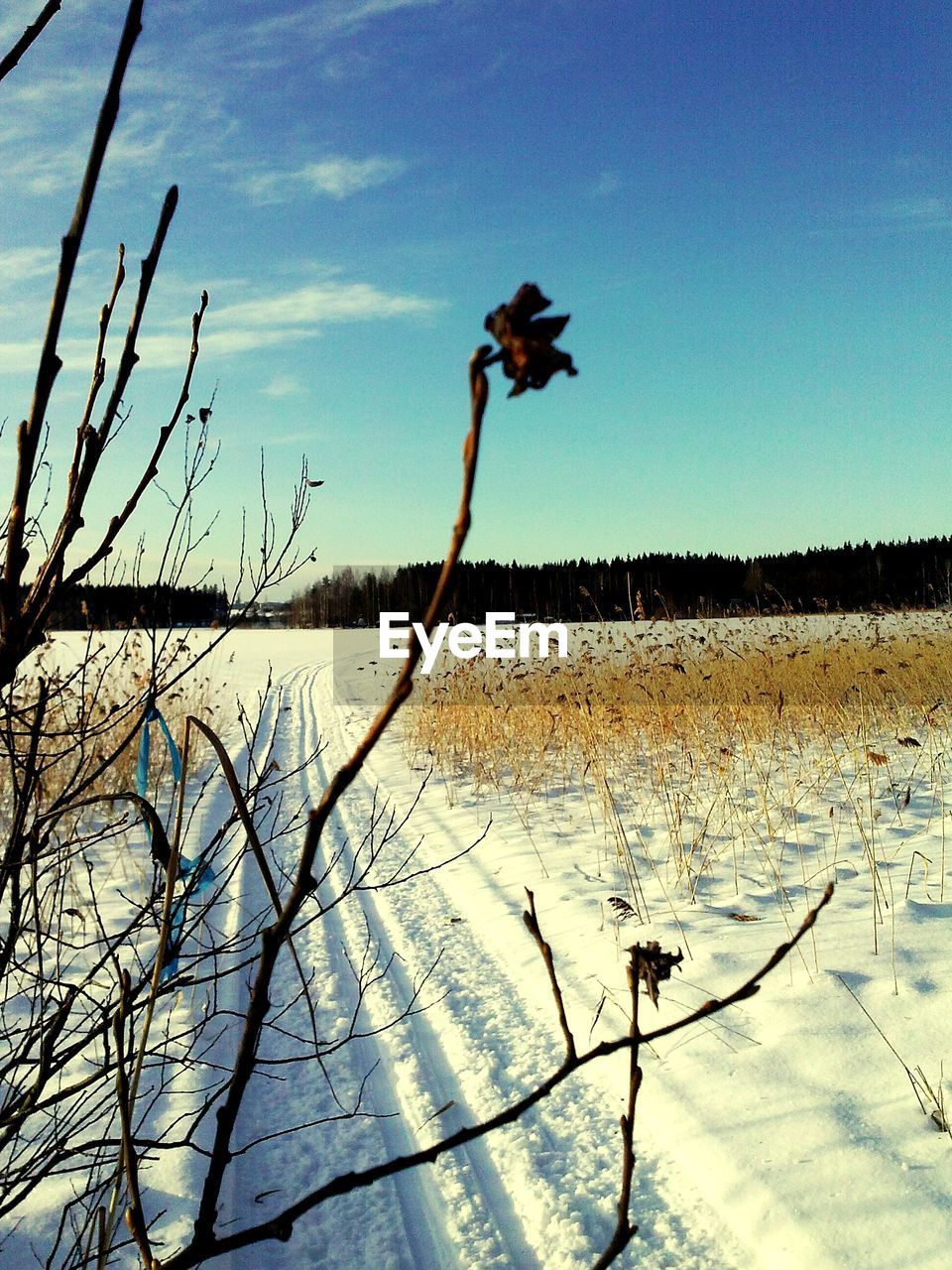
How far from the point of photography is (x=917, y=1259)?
1695 mm

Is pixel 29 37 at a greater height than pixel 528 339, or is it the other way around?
pixel 29 37

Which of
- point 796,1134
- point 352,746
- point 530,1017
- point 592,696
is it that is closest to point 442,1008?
point 530,1017

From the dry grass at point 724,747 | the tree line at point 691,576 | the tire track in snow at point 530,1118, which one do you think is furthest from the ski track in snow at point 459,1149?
the tree line at point 691,576

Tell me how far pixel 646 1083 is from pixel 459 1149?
0.63m

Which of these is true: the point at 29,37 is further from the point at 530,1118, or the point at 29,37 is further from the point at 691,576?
the point at 691,576

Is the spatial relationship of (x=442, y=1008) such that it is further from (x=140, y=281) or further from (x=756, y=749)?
(x=756, y=749)

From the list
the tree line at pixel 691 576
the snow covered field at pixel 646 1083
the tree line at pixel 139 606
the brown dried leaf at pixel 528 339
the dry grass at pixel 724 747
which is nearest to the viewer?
the brown dried leaf at pixel 528 339

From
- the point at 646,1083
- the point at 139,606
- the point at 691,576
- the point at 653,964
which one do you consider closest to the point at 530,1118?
the point at 646,1083

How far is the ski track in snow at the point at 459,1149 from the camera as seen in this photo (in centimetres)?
190

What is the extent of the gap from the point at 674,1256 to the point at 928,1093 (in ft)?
2.73

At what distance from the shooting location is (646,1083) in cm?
253

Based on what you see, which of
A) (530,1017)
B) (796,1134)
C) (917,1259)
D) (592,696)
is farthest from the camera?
(592,696)

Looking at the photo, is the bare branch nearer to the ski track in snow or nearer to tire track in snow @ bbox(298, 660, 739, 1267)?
the ski track in snow

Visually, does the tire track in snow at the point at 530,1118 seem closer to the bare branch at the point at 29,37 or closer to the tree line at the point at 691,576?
the bare branch at the point at 29,37
